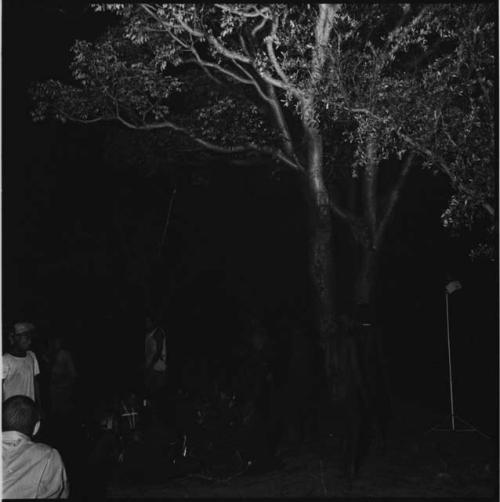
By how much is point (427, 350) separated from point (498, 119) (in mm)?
16058

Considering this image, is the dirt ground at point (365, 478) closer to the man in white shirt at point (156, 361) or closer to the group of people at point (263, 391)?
the group of people at point (263, 391)

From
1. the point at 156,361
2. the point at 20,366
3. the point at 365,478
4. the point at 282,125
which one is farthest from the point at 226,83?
the point at 365,478

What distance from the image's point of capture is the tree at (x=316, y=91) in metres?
9.45

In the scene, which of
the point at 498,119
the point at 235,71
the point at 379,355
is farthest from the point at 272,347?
the point at 235,71

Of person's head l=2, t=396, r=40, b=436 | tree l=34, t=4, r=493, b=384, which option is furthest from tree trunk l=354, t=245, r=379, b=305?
person's head l=2, t=396, r=40, b=436

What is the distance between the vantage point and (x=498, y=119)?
4887 millimetres

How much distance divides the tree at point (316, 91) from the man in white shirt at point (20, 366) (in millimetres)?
4584

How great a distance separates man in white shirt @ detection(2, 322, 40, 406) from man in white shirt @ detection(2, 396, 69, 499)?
3.47 meters

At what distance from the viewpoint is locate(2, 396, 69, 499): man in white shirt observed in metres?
4.07

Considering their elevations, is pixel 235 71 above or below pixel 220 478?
above

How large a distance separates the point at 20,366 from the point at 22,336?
A: 28cm

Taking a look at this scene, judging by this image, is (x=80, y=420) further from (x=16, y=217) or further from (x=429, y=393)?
(x=16, y=217)

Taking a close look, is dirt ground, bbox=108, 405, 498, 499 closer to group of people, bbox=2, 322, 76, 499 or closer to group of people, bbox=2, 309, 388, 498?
group of people, bbox=2, 309, 388, 498

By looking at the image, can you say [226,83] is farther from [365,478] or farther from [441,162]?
[365,478]
